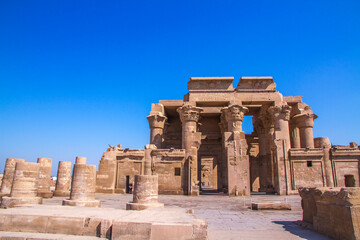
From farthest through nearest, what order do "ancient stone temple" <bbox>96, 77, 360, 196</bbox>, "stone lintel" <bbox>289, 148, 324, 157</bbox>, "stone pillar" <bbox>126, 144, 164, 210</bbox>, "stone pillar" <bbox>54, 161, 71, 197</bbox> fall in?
"stone lintel" <bbox>289, 148, 324, 157</bbox>
"ancient stone temple" <bbox>96, 77, 360, 196</bbox>
"stone pillar" <bbox>54, 161, 71, 197</bbox>
"stone pillar" <bbox>126, 144, 164, 210</bbox>

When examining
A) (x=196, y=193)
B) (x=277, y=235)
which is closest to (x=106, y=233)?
(x=277, y=235)

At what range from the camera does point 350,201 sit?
4766 millimetres

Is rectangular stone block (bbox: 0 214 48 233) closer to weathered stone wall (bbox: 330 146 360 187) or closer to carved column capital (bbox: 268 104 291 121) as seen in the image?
carved column capital (bbox: 268 104 291 121)

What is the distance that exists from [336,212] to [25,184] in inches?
375

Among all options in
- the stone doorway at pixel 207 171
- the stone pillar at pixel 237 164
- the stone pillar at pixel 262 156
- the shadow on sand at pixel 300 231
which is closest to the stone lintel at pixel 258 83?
the stone pillar at pixel 237 164

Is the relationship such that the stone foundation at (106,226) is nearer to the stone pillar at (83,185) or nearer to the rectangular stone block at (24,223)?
the rectangular stone block at (24,223)

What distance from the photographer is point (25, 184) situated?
30.3 feet

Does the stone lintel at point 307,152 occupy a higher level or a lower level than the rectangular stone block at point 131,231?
higher

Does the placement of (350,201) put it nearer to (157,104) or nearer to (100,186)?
(100,186)

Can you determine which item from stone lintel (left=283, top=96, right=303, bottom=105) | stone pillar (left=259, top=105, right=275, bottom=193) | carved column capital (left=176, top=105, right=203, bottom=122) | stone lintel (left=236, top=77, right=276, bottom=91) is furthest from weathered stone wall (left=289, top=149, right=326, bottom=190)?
carved column capital (left=176, top=105, right=203, bottom=122)

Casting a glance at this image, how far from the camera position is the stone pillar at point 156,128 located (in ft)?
71.4

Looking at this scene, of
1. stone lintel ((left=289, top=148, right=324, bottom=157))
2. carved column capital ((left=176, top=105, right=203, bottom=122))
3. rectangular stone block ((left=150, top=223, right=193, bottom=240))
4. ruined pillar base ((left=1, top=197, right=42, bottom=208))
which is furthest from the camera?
carved column capital ((left=176, top=105, right=203, bottom=122))

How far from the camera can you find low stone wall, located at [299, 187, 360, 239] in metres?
4.62

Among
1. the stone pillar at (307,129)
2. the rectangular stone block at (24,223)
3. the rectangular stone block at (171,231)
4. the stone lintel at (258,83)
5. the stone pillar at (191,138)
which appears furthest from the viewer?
the stone pillar at (307,129)
